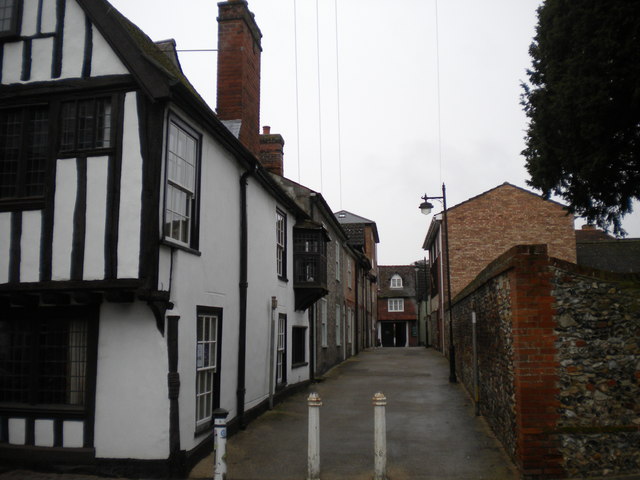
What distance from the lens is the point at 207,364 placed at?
32.1 ft

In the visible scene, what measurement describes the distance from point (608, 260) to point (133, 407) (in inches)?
1231

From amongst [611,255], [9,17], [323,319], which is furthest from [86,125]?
[611,255]

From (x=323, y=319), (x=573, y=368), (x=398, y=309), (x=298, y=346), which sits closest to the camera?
(x=573, y=368)

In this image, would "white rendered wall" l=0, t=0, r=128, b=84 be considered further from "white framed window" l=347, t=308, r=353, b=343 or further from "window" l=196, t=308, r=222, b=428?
"white framed window" l=347, t=308, r=353, b=343

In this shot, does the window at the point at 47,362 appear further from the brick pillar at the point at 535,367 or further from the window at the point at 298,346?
the window at the point at 298,346

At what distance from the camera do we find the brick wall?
92.1ft

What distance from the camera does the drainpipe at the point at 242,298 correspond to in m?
11.4

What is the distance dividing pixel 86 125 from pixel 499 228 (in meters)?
24.0

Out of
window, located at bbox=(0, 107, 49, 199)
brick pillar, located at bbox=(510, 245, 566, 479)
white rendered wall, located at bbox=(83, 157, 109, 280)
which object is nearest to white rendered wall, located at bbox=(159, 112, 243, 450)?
white rendered wall, located at bbox=(83, 157, 109, 280)

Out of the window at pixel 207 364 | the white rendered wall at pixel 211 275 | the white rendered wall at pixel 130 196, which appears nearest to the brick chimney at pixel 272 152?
the white rendered wall at pixel 211 275

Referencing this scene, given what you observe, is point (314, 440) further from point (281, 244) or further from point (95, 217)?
point (281, 244)

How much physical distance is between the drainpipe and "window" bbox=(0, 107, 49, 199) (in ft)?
13.7

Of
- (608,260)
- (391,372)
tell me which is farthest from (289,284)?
(608,260)

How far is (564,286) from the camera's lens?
7.77 m
